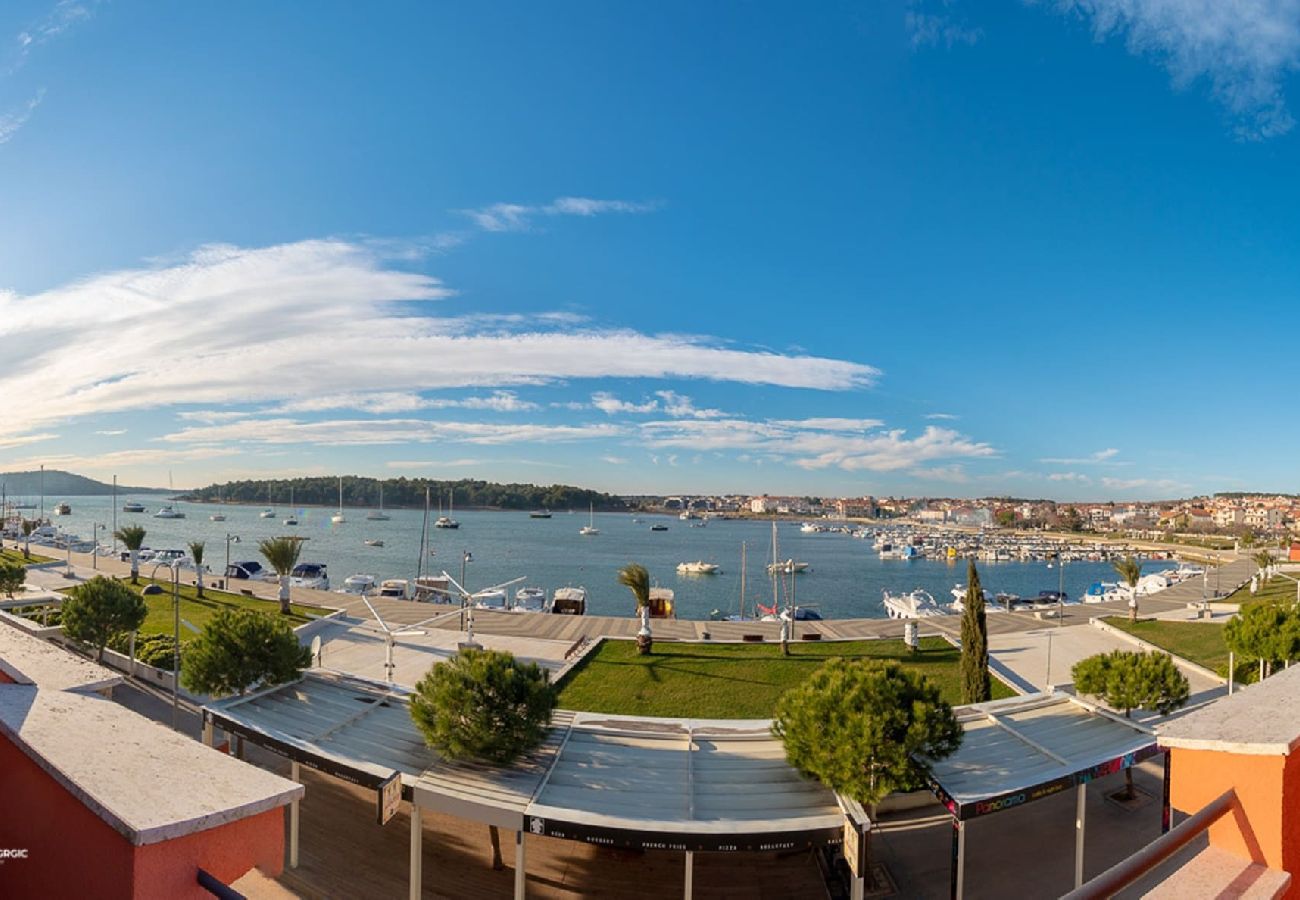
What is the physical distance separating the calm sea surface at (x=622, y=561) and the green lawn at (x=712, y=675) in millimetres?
20954

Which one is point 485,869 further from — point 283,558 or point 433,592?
point 433,592

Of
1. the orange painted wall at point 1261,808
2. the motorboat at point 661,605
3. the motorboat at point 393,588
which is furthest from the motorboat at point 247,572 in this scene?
the orange painted wall at point 1261,808

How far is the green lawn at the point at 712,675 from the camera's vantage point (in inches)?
679

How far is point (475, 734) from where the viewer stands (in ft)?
31.5

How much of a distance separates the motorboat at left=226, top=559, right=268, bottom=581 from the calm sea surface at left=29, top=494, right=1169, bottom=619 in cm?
975

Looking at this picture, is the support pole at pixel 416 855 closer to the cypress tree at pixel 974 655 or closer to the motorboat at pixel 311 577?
the cypress tree at pixel 974 655

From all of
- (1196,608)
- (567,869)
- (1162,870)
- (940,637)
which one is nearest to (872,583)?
(1196,608)

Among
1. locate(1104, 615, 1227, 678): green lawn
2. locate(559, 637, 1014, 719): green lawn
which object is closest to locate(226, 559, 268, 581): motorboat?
locate(559, 637, 1014, 719): green lawn

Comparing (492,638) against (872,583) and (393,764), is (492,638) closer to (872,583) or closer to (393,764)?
(393,764)

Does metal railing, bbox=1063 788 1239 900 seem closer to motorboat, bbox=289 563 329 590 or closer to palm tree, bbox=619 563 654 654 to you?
palm tree, bbox=619 563 654 654

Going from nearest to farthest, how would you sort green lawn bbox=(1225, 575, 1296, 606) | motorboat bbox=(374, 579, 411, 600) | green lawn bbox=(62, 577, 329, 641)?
green lawn bbox=(62, 577, 329, 641)
green lawn bbox=(1225, 575, 1296, 606)
motorboat bbox=(374, 579, 411, 600)

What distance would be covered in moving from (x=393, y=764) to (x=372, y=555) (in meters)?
70.4

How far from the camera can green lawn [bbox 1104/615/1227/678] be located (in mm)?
21500

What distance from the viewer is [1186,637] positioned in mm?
24609
